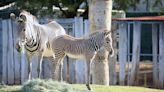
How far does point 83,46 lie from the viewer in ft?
36.5

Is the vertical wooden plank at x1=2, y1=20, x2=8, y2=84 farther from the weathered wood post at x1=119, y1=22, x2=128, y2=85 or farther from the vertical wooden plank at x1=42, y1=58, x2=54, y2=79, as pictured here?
the weathered wood post at x1=119, y1=22, x2=128, y2=85

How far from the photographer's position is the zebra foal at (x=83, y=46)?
36.2ft

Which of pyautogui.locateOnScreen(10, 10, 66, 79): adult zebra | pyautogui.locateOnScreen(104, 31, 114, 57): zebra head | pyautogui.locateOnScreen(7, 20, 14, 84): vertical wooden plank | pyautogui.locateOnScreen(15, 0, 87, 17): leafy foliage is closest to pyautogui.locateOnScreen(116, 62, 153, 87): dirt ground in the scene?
pyautogui.locateOnScreen(15, 0, 87, 17): leafy foliage

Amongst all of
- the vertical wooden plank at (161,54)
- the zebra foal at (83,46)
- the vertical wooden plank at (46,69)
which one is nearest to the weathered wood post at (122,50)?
the vertical wooden plank at (161,54)

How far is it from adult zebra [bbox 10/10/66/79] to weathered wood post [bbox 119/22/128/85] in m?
4.34

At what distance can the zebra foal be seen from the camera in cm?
1102

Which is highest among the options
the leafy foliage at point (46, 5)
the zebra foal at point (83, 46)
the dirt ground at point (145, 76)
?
the leafy foliage at point (46, 5)

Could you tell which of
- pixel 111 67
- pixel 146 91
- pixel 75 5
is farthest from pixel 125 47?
pixel 146 91

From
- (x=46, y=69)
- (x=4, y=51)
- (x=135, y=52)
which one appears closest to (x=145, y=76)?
(x=135, y=52)

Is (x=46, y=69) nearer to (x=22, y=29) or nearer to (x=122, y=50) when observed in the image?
(x=122, y=50)

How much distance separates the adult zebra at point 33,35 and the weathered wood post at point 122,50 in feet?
14.2

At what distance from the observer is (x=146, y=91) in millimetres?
12125

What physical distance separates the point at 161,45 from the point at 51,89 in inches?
282

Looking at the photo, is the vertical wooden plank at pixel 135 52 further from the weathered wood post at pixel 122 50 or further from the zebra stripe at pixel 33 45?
the zebra stripe at pixel 33 45
